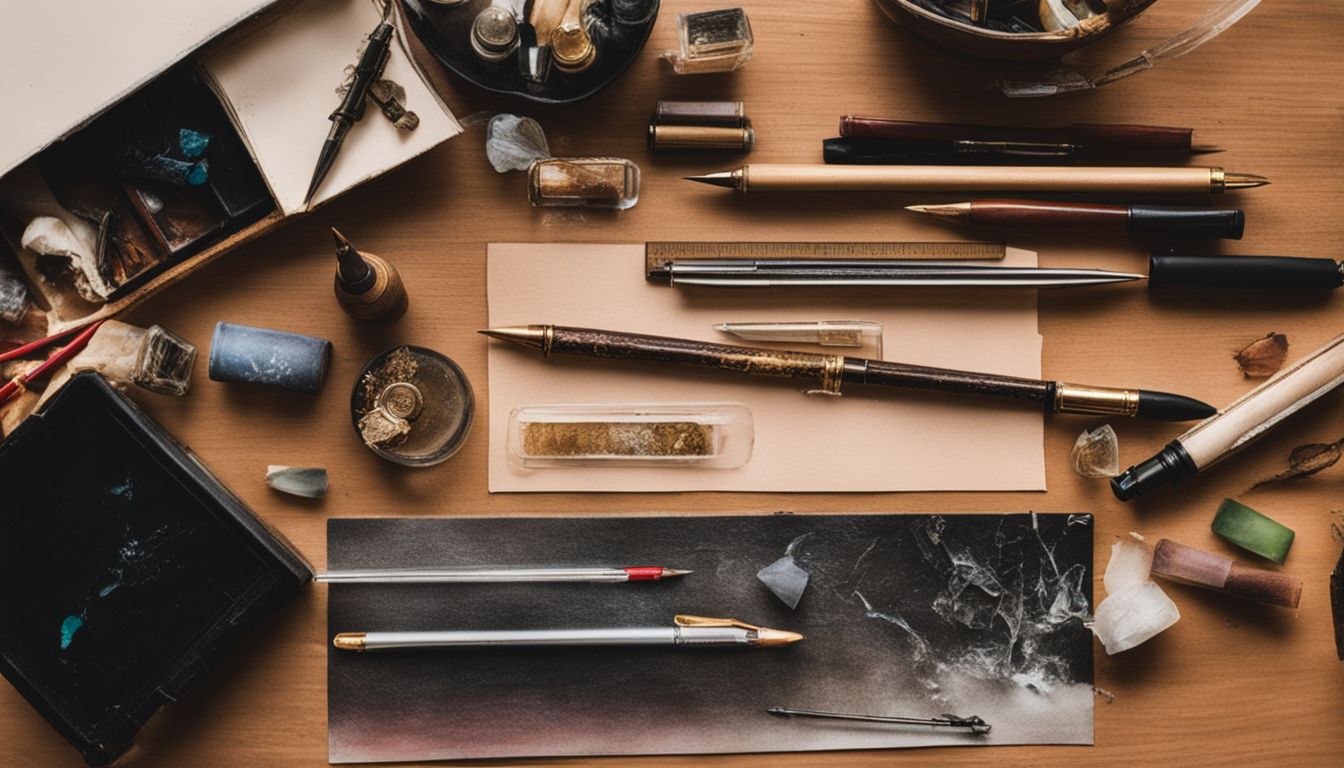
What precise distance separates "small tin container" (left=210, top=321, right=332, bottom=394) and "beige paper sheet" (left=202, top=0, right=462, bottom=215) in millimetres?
144

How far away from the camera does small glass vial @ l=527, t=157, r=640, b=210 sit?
1.05 m

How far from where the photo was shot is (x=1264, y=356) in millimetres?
1102

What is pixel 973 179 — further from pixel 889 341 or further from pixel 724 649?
pixel 724 649

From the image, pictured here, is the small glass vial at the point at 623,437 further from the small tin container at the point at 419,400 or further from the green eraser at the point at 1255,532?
the green eraser at the point at 1255,532

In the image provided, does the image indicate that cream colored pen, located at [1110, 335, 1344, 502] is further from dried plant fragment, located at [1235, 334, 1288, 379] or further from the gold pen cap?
the gold pen cap

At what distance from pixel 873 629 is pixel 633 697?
0.29m

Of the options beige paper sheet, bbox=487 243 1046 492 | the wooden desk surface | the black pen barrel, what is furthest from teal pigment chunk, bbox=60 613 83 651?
the black pen barrel

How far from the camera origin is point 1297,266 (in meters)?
1.08

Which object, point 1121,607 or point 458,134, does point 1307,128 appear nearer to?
point 1121,607

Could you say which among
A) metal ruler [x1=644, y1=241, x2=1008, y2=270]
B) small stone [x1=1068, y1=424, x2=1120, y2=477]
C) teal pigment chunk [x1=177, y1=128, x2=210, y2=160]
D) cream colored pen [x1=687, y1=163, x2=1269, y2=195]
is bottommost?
small stone [x1=1068, y1=424, x2=1120, y2=477]

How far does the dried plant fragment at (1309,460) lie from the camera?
1102mm

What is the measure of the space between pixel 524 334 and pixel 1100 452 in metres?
0.67

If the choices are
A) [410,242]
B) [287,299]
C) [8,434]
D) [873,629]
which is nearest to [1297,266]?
[873,629]

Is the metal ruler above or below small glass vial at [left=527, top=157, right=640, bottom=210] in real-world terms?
below
